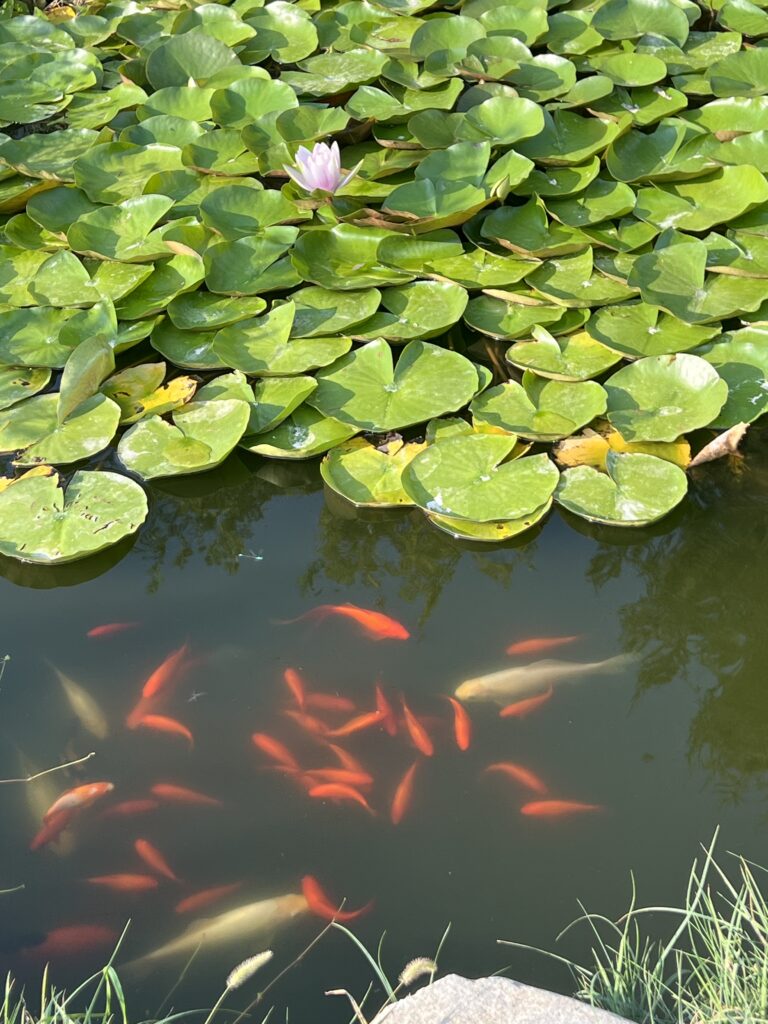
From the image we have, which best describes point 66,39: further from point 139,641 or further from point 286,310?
point 139,641

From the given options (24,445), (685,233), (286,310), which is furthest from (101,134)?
(685,233)

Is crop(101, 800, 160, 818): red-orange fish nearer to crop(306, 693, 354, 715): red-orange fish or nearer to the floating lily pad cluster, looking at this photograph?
crop(306, 693, 354, 715): red-orange fish

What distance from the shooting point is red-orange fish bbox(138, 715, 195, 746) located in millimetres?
2199

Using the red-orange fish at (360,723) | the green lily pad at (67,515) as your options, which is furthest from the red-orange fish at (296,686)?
the green lily pad at (67,515)

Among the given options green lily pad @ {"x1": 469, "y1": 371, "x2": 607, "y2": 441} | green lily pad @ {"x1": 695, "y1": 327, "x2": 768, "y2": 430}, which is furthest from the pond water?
green lily pad @ {"x1": 469, "y1": 371, "x2": 607, "y2": 441}

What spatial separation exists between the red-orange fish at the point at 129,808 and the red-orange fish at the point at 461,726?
2.11ft

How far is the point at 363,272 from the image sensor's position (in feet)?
10.0

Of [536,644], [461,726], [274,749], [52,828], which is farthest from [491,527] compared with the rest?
[52,828]

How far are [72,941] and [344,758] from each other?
0.63 meters

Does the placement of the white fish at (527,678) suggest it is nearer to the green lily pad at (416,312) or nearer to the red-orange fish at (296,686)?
the red-orange fish at (296,686)

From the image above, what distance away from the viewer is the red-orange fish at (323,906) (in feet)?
6.20

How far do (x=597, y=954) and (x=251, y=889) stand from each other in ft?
2.16

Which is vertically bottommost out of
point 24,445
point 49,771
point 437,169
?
point 49,771

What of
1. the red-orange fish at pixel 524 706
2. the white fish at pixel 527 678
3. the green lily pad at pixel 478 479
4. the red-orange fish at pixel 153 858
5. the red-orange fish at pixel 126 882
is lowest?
the red-orange fish at pixel 126 882
